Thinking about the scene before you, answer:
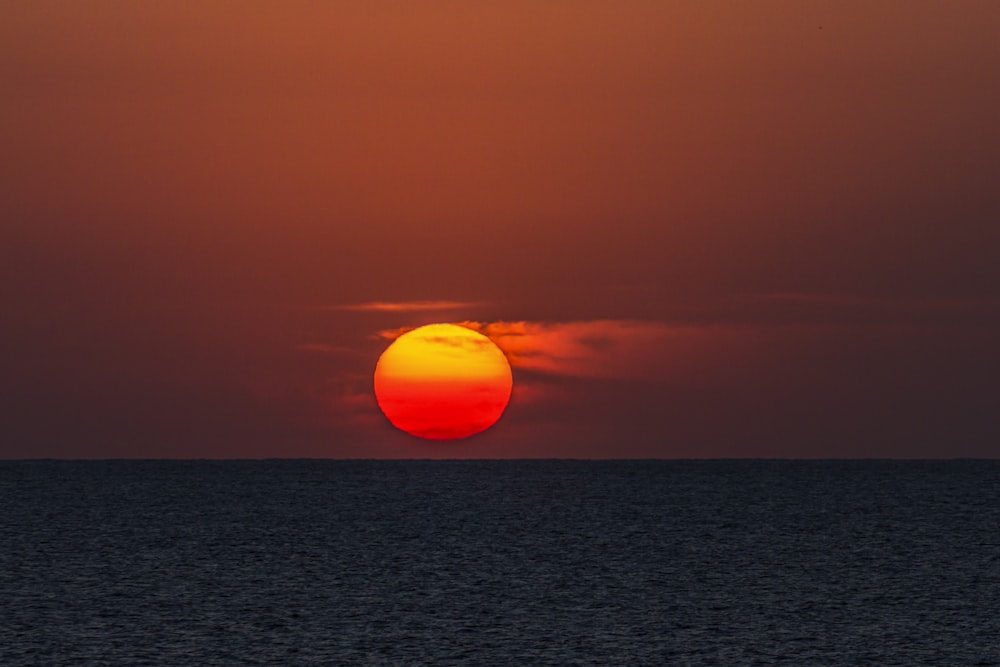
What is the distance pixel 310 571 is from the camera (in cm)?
8056

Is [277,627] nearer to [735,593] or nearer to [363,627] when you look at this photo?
[363,627]

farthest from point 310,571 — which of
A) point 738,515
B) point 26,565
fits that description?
point 738,515

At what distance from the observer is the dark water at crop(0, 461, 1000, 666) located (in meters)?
51.9

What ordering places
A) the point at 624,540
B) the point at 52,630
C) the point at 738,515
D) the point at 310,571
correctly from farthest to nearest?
the point at 738,515, the point at 624,540, the point at 310,571, the point at 52,630

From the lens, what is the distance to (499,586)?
7262 centimetres

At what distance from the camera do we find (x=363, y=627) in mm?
57312

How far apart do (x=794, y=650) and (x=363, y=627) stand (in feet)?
53.6

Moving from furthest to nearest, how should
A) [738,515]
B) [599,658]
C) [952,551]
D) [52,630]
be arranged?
[738,515]
[952,551]
[52,630]
[599,658]

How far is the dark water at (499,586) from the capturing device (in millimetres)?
51938

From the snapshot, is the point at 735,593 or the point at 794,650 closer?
the point at 794,650

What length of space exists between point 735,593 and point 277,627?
76.5ft

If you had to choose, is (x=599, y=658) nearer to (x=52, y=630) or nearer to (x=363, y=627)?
(x=363, y=627)

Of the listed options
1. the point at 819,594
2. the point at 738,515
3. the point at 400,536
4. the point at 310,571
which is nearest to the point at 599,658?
the point at 819,594

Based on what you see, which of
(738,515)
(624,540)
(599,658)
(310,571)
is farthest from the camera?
(738,515)
